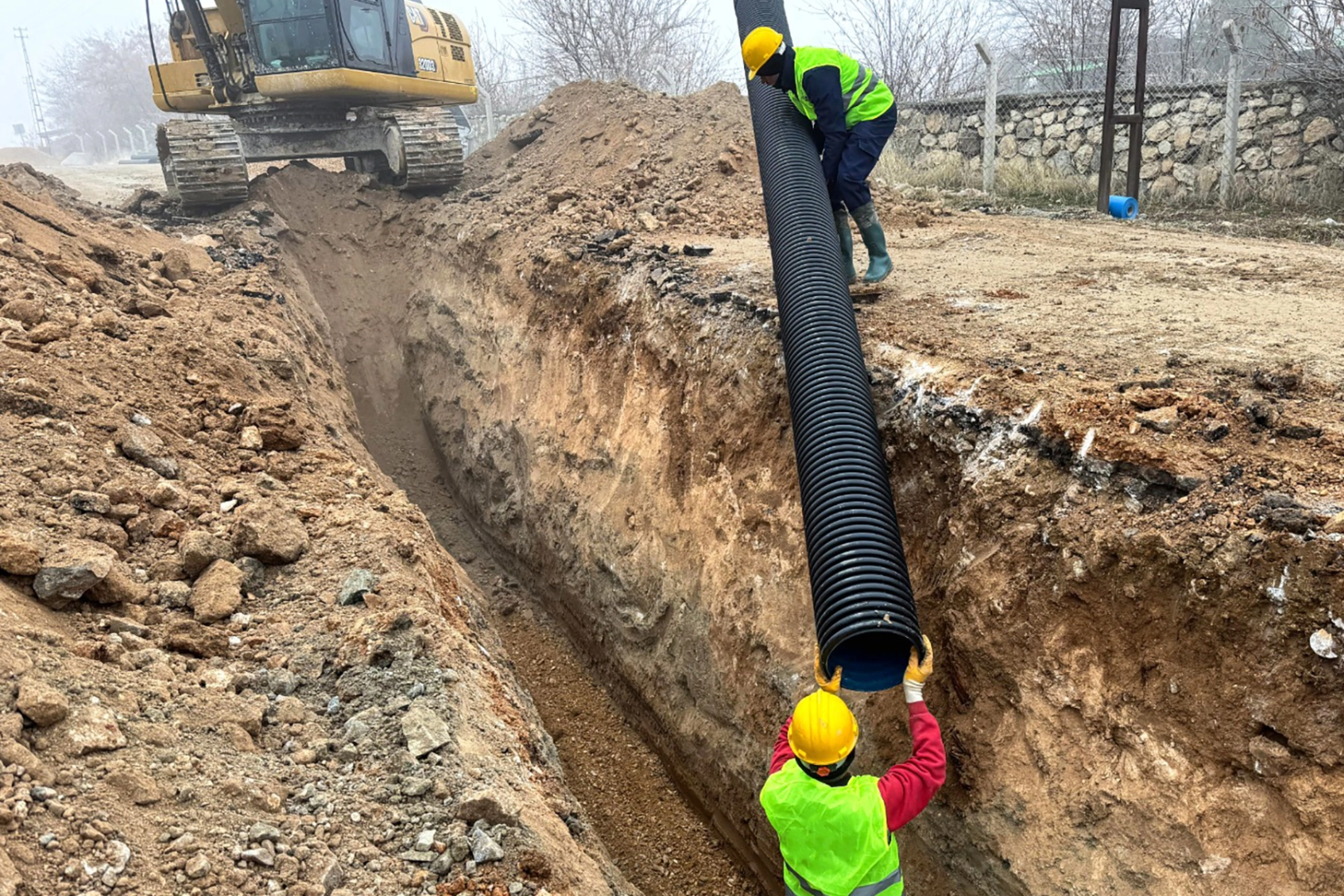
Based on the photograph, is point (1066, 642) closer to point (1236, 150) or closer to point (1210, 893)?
point (1210, 893)

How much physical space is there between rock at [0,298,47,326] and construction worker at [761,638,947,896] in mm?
5397

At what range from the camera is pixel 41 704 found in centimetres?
284

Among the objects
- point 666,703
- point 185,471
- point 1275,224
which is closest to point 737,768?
point 666,703

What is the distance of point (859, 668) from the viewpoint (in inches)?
144

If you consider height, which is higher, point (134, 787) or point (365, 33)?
point (365, 33)

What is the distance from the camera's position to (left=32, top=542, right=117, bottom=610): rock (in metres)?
3.59

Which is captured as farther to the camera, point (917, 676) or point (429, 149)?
point (429, 149)

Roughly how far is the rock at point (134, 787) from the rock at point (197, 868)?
0.92 feet

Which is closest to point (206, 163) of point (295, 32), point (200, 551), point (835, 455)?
point (295, 32)

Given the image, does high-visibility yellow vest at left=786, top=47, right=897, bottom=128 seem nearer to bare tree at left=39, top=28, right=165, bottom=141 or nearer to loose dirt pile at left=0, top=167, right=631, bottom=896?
loose dirt pile at left=0, top=167, right=631, bottom=896

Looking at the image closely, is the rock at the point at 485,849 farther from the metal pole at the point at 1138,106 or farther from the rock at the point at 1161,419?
the metal pole at the point at 1138,106

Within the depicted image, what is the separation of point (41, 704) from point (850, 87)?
197 inches

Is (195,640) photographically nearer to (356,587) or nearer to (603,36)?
(356,587)

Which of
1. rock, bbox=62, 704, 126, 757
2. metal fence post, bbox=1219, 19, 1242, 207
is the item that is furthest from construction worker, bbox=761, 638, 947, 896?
metal fence post, bbox=1219, 19, 1242, 207
